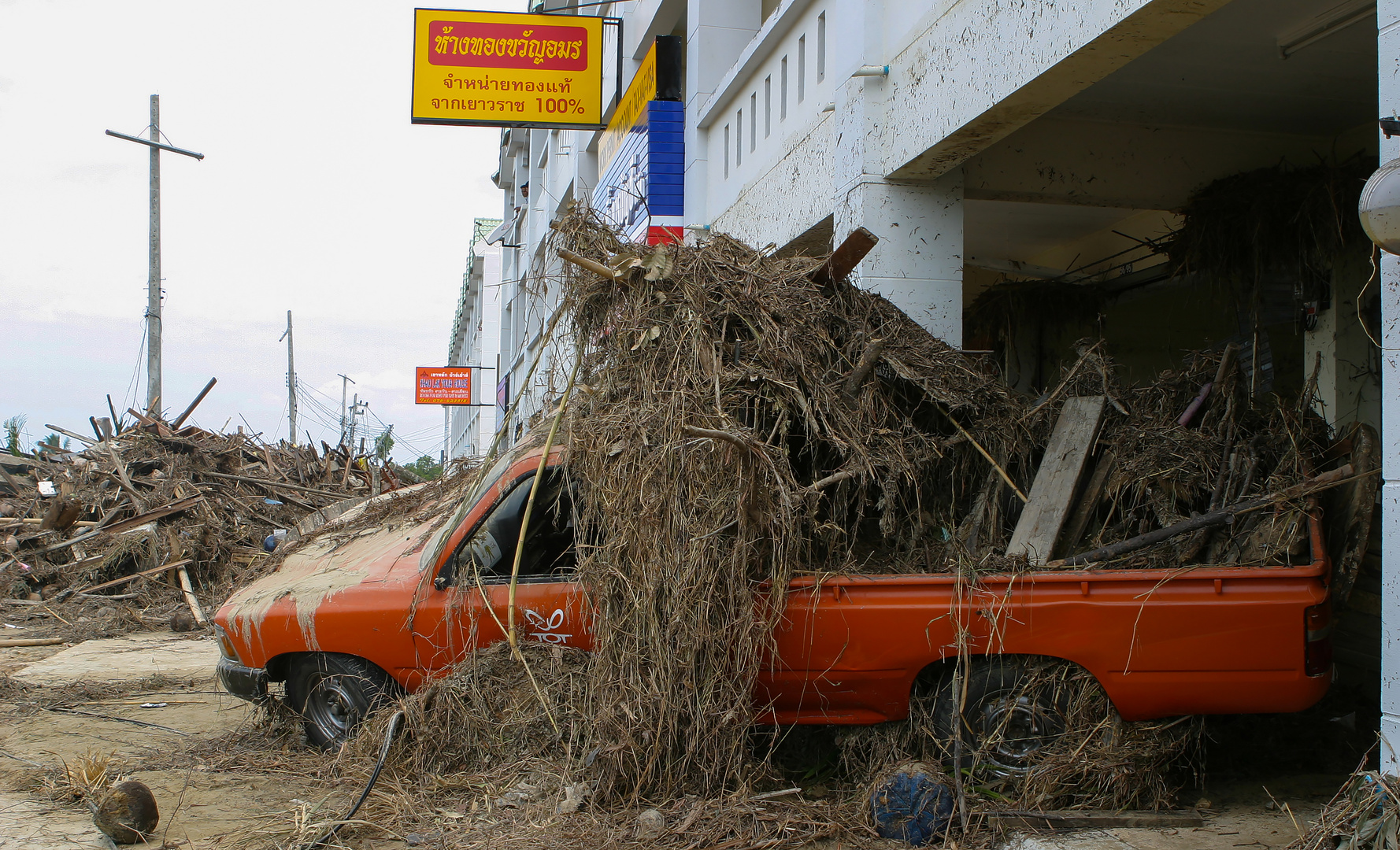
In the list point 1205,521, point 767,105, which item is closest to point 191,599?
point 767,105

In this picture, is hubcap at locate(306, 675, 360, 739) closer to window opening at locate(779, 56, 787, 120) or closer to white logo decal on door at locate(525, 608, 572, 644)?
white logo decal on door at locate(525, 608, 572, 644)

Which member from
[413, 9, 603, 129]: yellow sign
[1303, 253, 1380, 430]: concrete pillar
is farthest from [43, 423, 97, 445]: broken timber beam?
[1303, 253, 1380, 430]: concrete pillar

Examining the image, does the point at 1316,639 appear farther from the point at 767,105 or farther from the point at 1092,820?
the point at 767,105

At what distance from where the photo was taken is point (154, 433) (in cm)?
1698

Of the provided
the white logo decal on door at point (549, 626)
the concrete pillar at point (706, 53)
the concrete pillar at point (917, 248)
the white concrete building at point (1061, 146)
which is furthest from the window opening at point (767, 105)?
the white logo decal on door at point (549, 626)

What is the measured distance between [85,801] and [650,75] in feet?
35.9

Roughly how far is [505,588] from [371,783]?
1.19 m

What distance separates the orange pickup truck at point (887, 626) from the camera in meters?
4.78

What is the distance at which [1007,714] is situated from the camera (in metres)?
4.96

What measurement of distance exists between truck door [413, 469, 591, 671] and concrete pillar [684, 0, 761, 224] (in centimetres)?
807

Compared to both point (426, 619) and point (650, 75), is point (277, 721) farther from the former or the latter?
point (650, 75)

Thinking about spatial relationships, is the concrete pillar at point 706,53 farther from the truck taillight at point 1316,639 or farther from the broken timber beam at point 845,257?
the truck taillight at point 1316,639

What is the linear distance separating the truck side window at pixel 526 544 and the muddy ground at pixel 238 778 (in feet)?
4.10

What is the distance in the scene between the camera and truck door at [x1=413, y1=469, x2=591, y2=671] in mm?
5484
